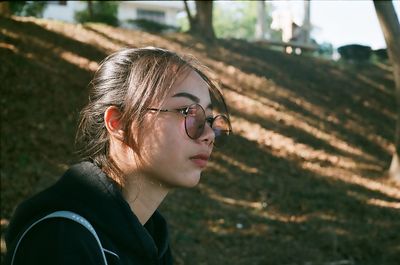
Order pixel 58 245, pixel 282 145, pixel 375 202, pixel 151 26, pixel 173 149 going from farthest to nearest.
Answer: pixel 151 26
pixel 282 145
pixel 375 202
pixel 173 149
pixel 58 245

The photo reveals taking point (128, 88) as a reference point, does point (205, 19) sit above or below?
below

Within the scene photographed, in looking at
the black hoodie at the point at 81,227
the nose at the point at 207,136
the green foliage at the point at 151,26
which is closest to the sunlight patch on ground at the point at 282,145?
the green foliage at the point at 151,26

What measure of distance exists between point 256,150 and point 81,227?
918 cm

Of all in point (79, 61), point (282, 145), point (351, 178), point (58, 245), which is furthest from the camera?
point (79, 61)

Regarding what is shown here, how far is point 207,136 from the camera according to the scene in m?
1.84

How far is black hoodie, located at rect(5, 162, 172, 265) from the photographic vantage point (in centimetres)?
141

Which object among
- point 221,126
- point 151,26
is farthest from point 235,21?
point 221,126

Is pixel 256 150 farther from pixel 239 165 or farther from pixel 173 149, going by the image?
pixel 173 149

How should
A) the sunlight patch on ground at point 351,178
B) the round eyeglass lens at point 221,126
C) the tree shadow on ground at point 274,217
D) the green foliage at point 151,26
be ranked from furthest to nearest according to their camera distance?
the green foliage at point 151,26 < the sunlight patch on ground at point 351,178 < the tree shadow on ground at point 274,217 < the round eyeglass lens at point 221,126

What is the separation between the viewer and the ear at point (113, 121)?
1799 mm

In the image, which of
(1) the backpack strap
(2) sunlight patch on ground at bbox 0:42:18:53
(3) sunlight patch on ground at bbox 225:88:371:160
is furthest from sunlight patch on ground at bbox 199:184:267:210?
(1) the backpack strap

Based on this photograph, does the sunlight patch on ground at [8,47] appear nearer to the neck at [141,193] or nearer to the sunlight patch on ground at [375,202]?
the sunlight patch on ground at [375,202]

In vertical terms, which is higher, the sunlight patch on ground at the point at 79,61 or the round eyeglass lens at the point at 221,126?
the round eyeglass lens at the point at 221,126

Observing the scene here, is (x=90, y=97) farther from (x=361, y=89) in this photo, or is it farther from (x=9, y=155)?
(x=361, y=89)
